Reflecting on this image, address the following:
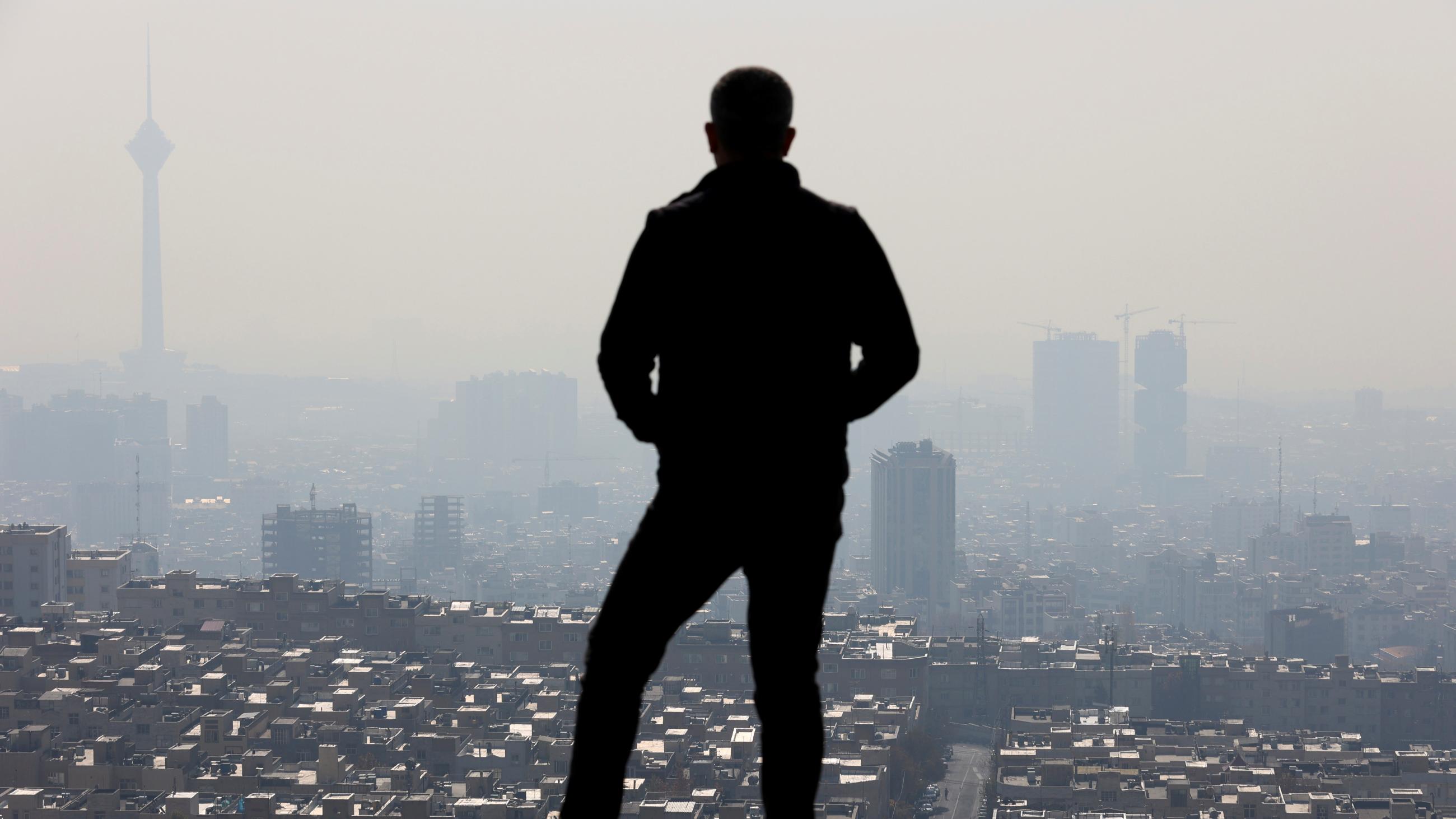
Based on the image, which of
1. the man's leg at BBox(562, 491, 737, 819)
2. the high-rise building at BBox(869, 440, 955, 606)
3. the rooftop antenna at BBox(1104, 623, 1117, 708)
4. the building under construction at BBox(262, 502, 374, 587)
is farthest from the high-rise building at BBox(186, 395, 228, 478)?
the man's leg at BBox(562, 491, 737, 819)

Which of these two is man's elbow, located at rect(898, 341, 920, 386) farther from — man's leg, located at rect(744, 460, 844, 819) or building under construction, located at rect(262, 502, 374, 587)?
building under construction, located at rect(262, 502, 374, 587)

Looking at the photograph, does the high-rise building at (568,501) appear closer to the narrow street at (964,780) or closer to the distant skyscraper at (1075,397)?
the distant skyscraper at (1075,397)

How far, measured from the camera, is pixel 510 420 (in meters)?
120

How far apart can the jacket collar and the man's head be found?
0.6 inches

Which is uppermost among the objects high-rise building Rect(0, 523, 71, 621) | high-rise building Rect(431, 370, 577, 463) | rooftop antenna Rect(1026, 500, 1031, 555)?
high-rise building Rect(431, 370, 577, 463)

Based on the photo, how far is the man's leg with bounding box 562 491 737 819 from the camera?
6.49ft

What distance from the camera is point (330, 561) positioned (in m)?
69.9

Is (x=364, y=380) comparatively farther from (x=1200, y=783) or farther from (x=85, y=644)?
(x=1200, y=783)

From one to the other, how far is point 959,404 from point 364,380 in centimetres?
5132

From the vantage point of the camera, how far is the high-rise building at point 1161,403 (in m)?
122

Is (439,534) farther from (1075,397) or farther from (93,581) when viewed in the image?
(1075,397)

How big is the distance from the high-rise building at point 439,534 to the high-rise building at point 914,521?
18908mm

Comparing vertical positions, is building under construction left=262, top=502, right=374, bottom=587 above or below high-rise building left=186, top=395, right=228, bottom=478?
below

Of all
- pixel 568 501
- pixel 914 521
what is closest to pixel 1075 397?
pixel 568 501
